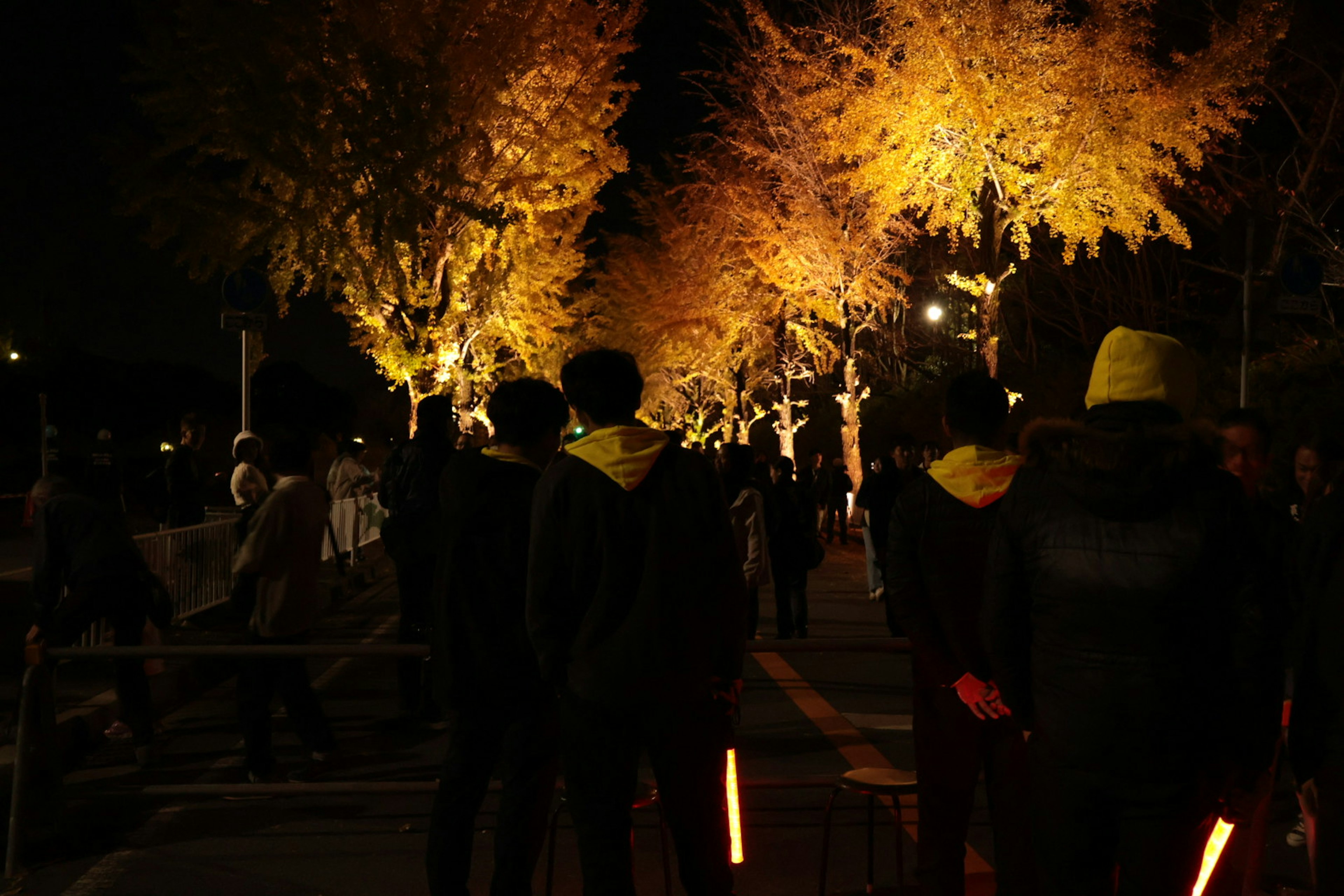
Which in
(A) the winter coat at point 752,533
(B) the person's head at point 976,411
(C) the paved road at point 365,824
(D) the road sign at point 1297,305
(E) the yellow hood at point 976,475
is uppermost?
(D) the road sign at point 1297,305

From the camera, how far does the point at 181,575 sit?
10852 millimetres

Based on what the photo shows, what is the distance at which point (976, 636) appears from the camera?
3607mm

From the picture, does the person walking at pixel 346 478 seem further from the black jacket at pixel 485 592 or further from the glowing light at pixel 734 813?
the glowing light at pixel 734 813

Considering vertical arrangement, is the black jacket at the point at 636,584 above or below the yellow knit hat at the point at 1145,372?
below

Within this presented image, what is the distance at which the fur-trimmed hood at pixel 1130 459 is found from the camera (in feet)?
8.51

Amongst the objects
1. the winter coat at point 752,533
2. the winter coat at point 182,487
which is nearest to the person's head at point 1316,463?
the winter coat at point 752,533

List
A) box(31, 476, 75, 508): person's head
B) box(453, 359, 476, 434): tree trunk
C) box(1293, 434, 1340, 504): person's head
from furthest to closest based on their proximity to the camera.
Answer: box(453, 359, 476, 434): tree trunk → box(31, 476, 75, 508): person's head → box(1293, 434, 1340, 504): person's head

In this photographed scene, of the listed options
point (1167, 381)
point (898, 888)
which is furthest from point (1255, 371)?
point (1167, 381)

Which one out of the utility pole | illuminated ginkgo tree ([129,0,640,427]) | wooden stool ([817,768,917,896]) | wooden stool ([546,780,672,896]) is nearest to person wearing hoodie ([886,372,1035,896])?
wooden stool ([817,768,917,896])

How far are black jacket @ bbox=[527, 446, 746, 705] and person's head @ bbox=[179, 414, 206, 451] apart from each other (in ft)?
29.2

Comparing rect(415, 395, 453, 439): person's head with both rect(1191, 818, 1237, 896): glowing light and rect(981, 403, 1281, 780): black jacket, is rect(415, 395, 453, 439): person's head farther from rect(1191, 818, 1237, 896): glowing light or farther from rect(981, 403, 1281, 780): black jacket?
rect(1191, 818, 1237, 896): glowing light

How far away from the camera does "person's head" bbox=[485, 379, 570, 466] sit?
4.04m

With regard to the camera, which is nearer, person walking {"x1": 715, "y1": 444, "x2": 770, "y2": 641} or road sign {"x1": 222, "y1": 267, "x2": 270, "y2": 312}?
person walking {"x1": 715, "y1": 444, "x2": 770, "y2": 641}

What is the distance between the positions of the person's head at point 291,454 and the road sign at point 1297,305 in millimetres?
10494
